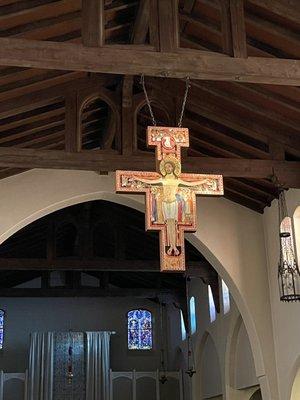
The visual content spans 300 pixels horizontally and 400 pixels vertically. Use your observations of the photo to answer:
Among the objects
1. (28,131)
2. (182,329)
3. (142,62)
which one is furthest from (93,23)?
(182,329)

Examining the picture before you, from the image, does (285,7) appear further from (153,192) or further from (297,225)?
(297,225)

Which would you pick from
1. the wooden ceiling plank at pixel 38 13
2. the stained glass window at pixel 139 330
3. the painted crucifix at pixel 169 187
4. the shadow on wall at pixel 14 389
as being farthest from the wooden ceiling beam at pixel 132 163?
the stained glass window at pixel 139 330

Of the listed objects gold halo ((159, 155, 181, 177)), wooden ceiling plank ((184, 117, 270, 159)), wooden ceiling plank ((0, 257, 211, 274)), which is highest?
wooden ceiling plank ((184, 117, 270, 159))

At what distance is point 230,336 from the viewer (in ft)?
45.7

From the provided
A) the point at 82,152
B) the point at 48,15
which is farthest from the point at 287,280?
the point at 48,15

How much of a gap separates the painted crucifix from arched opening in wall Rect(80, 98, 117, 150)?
2.74m

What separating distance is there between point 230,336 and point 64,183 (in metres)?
5.32

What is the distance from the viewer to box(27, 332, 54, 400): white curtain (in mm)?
17828

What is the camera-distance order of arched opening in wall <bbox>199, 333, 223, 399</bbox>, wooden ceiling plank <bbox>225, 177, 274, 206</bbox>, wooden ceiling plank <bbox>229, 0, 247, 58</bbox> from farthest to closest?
arched opening in wall <bbox>199, 333, 223, 399</bbox>
wooden ceiling plank <bbox>225, 177, 274, 206</bbox>
wooden ceiling plank <bbox>229, 0, 247, 58</bbox>

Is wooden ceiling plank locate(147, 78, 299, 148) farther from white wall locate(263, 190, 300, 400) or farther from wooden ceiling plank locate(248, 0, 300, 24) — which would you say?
wooden ceiling plank locate(248, 0, 300, 24)

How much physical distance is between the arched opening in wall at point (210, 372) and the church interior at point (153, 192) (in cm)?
7

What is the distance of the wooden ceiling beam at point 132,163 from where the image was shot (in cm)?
832

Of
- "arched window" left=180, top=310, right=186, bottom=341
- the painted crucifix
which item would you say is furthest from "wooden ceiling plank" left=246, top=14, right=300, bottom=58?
"arched window" left=180, top=310, right=186, bottom=341

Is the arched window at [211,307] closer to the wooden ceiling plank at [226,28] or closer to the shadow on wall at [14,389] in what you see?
the shadow on wall at [14,389]
